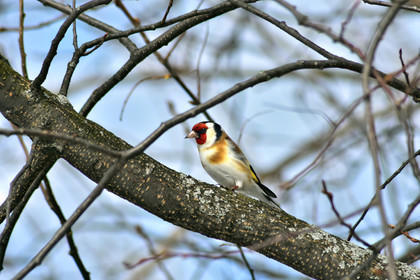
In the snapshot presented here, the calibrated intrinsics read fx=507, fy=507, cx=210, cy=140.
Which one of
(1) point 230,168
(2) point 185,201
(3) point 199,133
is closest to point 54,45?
(2) point 185,201

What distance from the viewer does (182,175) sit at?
8.27 ft

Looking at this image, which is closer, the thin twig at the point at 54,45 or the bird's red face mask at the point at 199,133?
the thin twig at the point at 54,45

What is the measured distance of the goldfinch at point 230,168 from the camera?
13.3 ft

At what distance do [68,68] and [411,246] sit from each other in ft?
10.0

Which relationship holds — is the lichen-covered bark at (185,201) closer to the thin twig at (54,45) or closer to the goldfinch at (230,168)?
the thin twig at (54,45)

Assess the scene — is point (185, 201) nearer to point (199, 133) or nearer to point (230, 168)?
point (230, 168)

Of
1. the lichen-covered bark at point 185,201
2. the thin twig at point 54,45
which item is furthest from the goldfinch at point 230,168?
the thin twig at point 54,45

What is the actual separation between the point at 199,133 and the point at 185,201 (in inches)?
82.3

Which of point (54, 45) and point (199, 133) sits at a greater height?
point (199, 133)

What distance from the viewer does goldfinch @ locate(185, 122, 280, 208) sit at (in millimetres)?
4062

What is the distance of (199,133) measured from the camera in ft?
14.6

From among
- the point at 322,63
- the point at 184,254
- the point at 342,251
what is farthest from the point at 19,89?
the point at 342,251

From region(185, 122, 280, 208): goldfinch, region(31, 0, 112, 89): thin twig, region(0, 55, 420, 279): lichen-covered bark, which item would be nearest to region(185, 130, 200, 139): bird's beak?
region(185, 122, 280, 208): goldfinch

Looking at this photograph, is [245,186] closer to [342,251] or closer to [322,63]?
[342,251]
